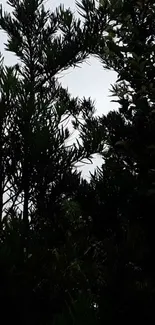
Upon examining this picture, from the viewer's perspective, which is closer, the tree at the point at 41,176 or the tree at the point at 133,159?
the tree at the point at 41,176

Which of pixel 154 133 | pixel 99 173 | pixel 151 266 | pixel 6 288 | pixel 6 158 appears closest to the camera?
pixel 6 288

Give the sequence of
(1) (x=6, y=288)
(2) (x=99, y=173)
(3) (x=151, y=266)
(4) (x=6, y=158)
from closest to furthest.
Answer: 1. (1) (x=6, y=288)
2. (3) (x=151, y=266)
3. (2) (x=99, y=173)
4. (4) (x=6, y=158)

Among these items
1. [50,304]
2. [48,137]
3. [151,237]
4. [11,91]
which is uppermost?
[11,91]

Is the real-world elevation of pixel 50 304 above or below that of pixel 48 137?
below

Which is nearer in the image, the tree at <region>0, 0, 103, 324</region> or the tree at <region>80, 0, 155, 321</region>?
the tree at <region>0, 0, 103, 324</region>

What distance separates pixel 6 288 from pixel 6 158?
191 centimetres

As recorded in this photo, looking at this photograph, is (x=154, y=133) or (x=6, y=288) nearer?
(x=6, y=288)

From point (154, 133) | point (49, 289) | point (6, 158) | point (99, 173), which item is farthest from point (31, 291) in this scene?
point (6, 158)

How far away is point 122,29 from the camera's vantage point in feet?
7.81

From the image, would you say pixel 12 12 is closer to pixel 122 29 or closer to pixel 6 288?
pixel 122 29

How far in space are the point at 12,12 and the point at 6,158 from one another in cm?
169

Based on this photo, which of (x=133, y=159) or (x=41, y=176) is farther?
(x=41, y=176)

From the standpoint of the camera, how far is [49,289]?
4.02 feet

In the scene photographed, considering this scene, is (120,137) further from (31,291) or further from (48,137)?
(31,291)
